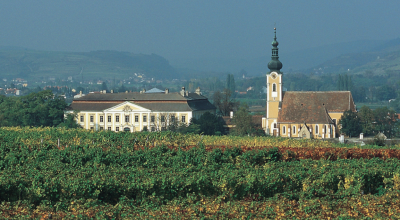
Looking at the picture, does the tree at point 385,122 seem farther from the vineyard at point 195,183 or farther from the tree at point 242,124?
the vineyard at point 195,183

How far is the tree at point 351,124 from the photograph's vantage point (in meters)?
79.2

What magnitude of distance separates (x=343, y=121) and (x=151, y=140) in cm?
4202

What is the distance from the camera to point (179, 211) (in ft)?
63.9

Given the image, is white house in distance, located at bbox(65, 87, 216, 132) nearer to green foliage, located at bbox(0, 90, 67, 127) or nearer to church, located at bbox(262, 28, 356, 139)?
green foliage, located at bbox(0, 90, 67, 127)

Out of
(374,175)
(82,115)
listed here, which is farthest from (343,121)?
(374,175)

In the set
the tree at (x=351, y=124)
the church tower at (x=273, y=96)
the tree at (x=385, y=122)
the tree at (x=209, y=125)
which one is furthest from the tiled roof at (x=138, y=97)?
the tree at (x=385, y=122)

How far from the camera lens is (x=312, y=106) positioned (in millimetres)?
81812

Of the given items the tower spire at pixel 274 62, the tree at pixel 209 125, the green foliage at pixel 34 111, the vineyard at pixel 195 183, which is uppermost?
the tower spire at pixel 274 62

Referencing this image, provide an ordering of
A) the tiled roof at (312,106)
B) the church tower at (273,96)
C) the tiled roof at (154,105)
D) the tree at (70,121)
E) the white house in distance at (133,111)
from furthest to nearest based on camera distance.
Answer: the tiled roof at (154,105) → the white house in distance at (133,111) → the tree at (70,121) → the church tower at (273,96) → the tiled roof at (312,106)

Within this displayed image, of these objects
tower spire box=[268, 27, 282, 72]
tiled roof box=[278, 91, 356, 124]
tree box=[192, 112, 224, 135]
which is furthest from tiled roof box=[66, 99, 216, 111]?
tiled roof box=[278, 91, 356, 124]

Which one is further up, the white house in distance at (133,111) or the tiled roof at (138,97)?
the tiled roof at (138,97)

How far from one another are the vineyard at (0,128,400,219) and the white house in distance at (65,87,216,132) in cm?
5481

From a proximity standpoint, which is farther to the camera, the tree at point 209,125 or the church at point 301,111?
the tree at point 209,125

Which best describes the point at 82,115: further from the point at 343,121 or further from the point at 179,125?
the point at 343,121
